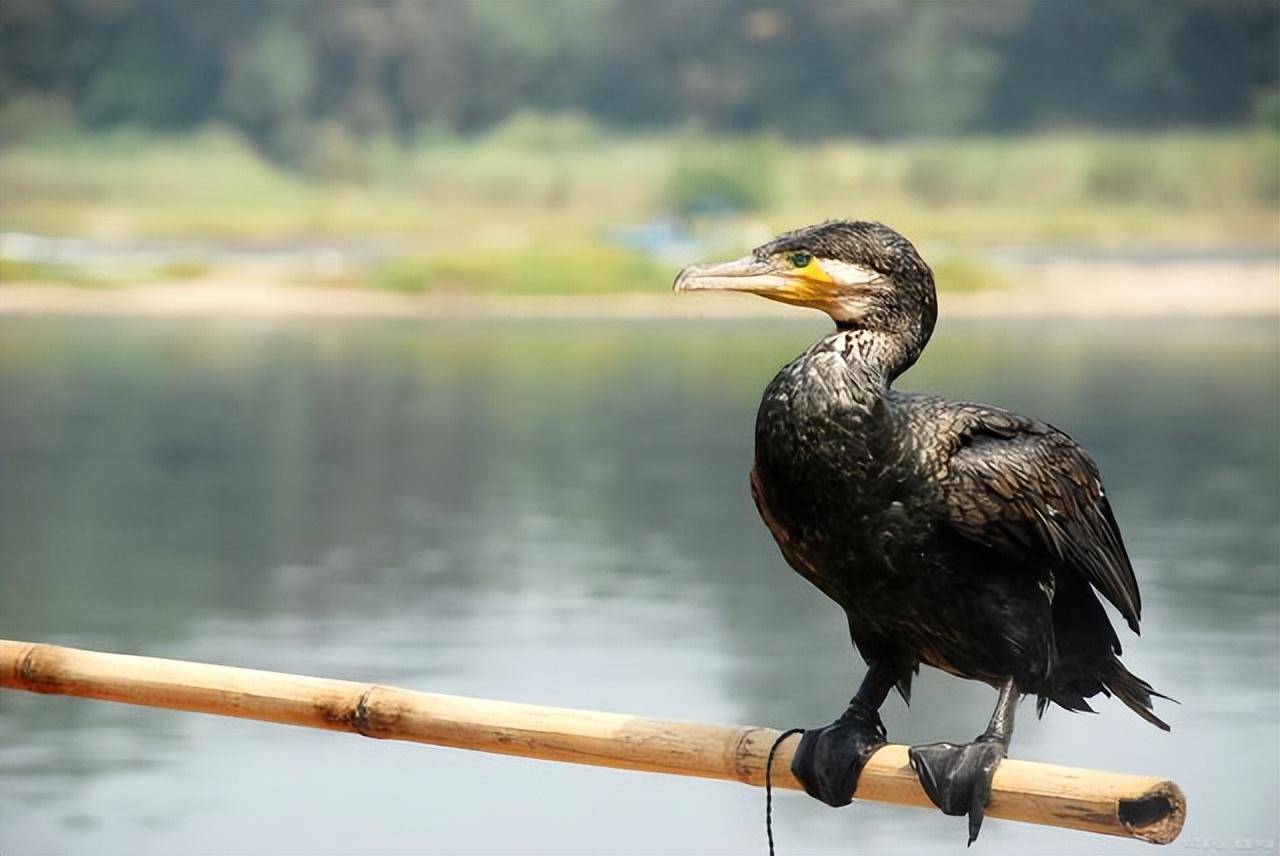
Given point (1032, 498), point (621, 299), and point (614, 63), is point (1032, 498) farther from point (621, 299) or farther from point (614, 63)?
point (614, 63)

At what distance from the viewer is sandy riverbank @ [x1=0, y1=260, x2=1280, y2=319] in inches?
551

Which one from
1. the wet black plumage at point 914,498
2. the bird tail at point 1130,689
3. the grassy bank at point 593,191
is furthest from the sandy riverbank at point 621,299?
the wet black plumage at point 914,498

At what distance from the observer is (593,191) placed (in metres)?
15.6

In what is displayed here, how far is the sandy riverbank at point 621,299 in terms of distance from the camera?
14008 millimetres

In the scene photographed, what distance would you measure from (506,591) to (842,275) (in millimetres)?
3512

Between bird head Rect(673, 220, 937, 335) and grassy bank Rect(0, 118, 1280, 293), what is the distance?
1264 cm

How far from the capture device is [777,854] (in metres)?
3.24

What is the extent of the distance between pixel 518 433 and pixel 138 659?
630 centimetres

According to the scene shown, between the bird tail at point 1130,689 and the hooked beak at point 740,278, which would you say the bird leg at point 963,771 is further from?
the hooked beak at point 740,278

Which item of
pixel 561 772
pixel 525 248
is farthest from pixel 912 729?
pixel 525 248

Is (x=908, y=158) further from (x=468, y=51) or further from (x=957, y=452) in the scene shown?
(x=957, y=452)

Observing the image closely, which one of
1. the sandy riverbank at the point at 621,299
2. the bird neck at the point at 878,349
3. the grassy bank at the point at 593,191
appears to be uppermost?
the grassy bank at the point at 593,191

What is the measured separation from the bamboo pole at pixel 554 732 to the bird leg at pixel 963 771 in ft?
0.04

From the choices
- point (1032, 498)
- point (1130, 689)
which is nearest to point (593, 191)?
point (1130, 689)
